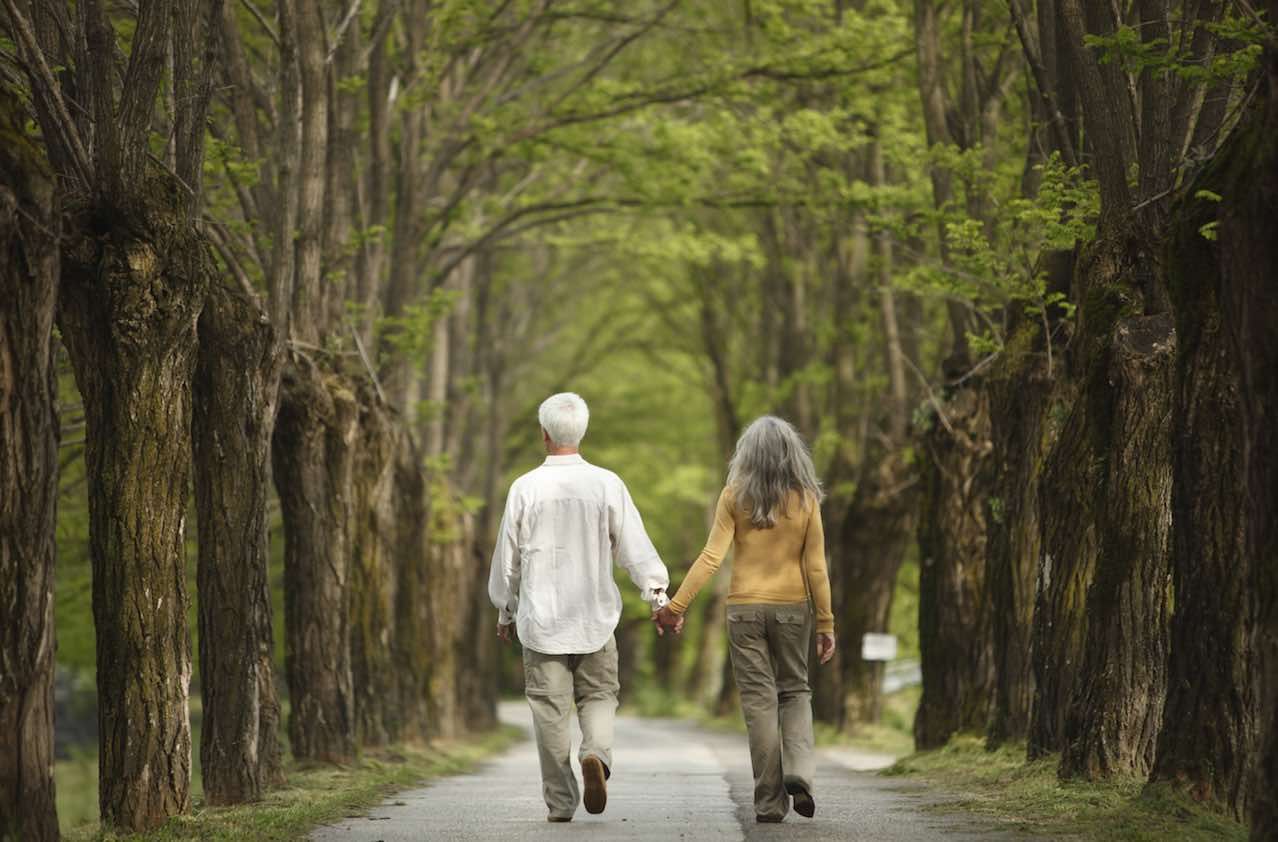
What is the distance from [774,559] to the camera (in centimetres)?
939

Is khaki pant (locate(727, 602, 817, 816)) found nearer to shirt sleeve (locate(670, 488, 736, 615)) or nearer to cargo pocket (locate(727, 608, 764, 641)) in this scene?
cargo pocket (locate(727, 608, 764, 641))

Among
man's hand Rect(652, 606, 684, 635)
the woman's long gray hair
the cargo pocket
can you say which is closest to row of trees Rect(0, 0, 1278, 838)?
the woman's long gray hair

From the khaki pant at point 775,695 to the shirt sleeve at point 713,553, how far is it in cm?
22

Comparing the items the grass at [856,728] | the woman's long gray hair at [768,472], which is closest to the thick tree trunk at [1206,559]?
the woman's long gray hair at [768,472]

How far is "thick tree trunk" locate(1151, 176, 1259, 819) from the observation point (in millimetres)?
8797

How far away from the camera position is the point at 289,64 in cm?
1396

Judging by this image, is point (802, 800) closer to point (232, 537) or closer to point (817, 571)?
point (817, 571)

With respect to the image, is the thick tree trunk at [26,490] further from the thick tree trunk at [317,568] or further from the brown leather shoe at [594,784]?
the thick tree trunk at [317,568]

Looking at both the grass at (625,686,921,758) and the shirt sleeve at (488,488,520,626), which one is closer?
the shirt sleeve at (488,488,520,626)

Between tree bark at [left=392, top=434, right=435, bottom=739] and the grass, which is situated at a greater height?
tree bark at [left=392, top=434, right=435, bottom=739]

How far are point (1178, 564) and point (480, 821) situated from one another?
3.77m

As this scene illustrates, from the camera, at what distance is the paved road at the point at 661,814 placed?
28.3 feet

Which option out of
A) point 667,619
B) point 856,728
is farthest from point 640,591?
point 856,728

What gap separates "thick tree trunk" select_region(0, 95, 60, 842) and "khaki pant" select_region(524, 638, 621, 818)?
2.58 m
